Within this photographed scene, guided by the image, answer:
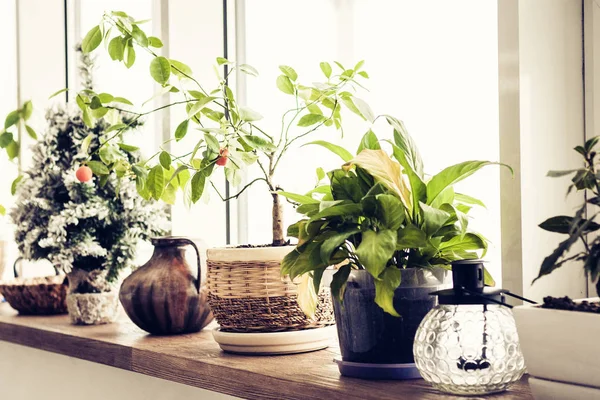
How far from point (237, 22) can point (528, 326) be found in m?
1.30

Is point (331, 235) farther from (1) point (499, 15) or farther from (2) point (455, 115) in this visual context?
(2) point (455, 115)

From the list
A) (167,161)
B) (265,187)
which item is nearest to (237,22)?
(265,187)

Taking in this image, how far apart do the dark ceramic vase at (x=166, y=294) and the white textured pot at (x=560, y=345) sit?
0.80 metres

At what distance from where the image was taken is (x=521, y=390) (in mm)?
961

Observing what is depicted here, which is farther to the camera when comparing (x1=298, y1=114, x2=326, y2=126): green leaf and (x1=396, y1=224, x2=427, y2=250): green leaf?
(x1=298, y1=114, x2=326, y2=126): green leaf

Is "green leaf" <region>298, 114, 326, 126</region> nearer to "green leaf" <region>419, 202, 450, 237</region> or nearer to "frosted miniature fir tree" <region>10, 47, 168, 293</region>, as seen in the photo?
"green leaf" <region>419, 202, 450, 237</region>

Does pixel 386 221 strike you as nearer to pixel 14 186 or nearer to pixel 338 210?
pixel 338 210

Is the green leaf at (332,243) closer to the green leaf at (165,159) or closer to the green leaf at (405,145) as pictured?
the green leaf at (405,145)

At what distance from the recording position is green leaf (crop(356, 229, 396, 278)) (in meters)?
0.91

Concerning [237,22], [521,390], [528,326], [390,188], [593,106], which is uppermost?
[237,22]

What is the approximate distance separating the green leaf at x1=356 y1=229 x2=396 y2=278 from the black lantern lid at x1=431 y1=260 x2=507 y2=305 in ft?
0.28

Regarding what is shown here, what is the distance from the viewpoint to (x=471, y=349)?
2.97 ft

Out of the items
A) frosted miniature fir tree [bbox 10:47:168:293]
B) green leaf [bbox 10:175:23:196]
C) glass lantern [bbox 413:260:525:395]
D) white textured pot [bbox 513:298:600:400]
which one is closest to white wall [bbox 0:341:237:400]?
frosted miniature fir tree [bbox 10:47:168:293]

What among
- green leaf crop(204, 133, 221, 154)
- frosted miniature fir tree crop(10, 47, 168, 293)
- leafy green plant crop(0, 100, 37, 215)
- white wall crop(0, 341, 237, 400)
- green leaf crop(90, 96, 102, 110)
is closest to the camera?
green leaf crop(204, 133, 221, 154)
